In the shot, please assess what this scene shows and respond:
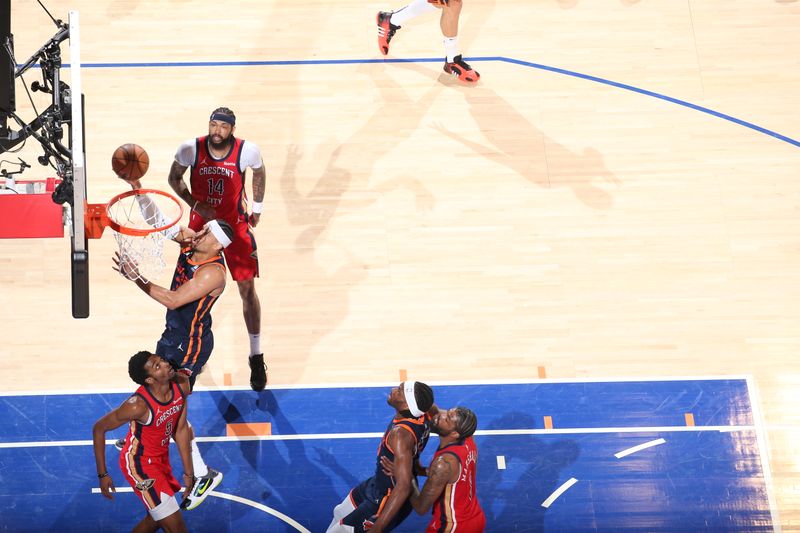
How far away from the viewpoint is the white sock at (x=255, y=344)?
8297 mm

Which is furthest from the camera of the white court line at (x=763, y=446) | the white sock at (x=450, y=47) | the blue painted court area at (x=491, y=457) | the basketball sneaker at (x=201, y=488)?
the white sock at (x=450, y=47)

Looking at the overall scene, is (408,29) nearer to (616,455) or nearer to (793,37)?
(793,37)

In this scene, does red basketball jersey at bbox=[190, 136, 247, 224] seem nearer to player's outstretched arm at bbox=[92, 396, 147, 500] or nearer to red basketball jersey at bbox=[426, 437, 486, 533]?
player's outstretched arm at bbox=[92, 396, 147, 500]

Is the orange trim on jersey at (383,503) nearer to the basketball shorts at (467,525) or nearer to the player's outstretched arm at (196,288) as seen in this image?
the basketball shorts at (467,525)

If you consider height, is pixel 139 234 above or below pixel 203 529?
above

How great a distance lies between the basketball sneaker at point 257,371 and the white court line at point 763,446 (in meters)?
4.23

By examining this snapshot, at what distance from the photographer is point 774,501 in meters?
8.00

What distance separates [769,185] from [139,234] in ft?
20.8

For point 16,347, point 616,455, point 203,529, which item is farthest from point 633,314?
point 16,347

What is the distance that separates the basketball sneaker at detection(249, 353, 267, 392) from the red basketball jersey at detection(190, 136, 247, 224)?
3.98 ft

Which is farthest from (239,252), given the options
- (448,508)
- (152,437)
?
(448,508)

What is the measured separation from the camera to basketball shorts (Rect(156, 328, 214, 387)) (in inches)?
294

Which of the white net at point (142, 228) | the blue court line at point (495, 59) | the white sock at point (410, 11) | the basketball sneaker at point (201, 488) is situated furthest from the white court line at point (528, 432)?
the white sock at point (410, 11)

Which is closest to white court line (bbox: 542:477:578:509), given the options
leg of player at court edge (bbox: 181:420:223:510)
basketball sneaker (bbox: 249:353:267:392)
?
basketball sneaker (bbox: 249:353:267:392)
